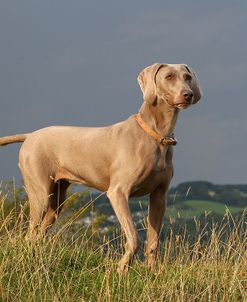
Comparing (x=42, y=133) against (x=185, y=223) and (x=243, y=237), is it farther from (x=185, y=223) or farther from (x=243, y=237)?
(x=243, y=237)

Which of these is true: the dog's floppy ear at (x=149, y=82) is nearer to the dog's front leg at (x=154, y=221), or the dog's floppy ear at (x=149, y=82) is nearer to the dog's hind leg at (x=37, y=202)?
the dog's front leg at (x=154, y=221)

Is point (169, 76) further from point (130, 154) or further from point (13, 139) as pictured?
point (13, 139)

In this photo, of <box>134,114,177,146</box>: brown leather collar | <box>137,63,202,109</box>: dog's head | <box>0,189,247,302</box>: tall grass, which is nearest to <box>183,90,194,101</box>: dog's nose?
<box>137,63,202,109</box>: dog's head

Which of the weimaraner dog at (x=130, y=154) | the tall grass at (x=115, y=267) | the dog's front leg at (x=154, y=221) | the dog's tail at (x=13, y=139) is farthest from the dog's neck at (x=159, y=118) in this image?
the dog's tail at (x=13, y=139)

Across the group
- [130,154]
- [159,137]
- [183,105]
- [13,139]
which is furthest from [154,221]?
[13,139]

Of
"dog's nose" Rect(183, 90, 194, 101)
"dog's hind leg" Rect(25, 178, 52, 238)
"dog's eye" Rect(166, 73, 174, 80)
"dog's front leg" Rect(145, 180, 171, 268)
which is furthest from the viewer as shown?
"dog's hind leg" Rect(25, 178, 52, 238)

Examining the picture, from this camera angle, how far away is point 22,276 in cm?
745

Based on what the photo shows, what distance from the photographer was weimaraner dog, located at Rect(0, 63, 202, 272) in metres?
7.91

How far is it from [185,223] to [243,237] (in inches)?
31.5

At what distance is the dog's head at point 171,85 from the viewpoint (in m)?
7.79

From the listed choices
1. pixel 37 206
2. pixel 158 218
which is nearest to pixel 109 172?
pixel 158 218

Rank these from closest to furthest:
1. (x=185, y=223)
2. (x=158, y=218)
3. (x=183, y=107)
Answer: (x=183, y=107) → (x=158, y=218) → (x=185, y=223)

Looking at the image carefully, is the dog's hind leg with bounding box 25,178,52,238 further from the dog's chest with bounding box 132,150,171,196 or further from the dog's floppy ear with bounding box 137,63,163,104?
the dog's floppy ear with bounding box 137,63,163,104

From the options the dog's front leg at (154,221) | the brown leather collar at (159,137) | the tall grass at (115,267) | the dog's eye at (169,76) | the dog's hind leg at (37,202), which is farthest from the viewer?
the dog's hind leg at (37,202)
